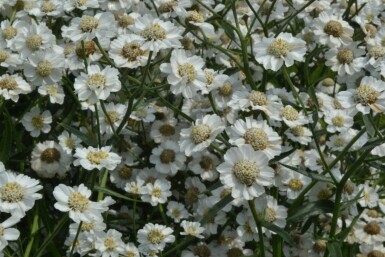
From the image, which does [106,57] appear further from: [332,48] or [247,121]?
[332,48]

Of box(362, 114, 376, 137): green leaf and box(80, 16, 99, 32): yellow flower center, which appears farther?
box(80, 16, 99, 32): yellow flower center

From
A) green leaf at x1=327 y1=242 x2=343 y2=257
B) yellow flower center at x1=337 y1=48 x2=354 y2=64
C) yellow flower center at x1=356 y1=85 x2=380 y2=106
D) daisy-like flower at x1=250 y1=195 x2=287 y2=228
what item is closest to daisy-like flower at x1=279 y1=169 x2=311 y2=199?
daisy-like flower at x1=250 y1=195 x2=287 y2=228

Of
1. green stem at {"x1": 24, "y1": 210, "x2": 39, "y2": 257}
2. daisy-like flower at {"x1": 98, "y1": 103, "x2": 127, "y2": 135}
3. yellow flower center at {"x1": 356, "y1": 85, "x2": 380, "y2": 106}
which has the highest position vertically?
yellow flower center at {"x1": 356, "y1": 85, "x2": 380, "y2": 106}

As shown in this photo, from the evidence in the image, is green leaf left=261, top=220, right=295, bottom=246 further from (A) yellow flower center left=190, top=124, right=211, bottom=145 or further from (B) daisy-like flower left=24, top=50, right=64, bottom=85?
(B) daisy-like flower left=24, top=50, right=64, bottom=85

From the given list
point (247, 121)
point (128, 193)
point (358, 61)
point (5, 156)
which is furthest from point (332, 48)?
point (5, 156)

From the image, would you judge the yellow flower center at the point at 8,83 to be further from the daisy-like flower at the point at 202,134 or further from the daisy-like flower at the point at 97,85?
the daisy-like flower at the point at 202,134
